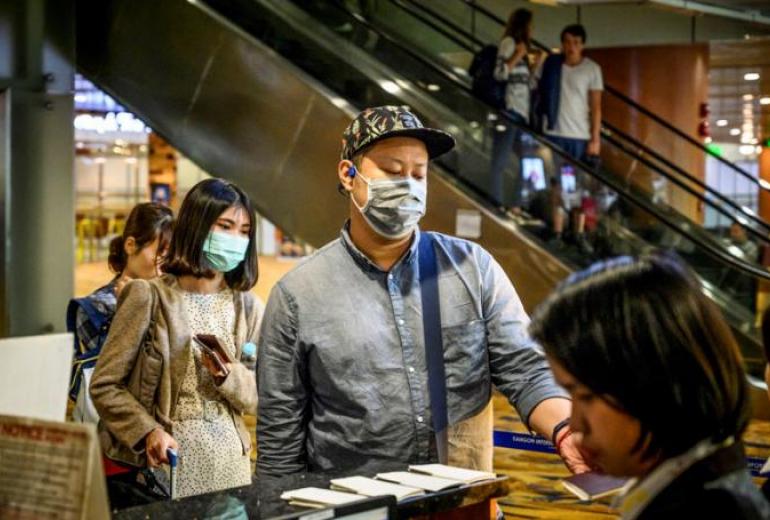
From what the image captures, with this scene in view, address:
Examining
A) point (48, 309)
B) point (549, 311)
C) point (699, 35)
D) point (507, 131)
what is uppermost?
point (699, 35)

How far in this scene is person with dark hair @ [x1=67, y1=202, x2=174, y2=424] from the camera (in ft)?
14.7

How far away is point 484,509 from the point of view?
2508mm

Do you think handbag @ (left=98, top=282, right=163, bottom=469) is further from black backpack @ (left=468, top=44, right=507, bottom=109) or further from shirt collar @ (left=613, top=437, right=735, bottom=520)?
black backpack @ (left=468, top=44, right=507, bottom=109)

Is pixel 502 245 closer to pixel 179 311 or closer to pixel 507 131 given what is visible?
pixel 507 131

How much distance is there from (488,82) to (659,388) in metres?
9.41

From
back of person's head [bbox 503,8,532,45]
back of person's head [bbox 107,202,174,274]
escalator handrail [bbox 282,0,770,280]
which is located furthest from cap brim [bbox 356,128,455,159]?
back of person's head [bbox 503,8,532,45]

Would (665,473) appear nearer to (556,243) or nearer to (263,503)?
(263,503)

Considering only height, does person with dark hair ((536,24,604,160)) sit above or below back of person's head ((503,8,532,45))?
below

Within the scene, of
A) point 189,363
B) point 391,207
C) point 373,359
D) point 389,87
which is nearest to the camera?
point 373,359

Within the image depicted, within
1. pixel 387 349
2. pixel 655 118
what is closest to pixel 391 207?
pixel 387 349

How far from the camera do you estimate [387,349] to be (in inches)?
117

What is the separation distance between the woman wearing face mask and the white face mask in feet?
3.23

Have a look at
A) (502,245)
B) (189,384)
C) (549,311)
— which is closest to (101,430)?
(189,384)

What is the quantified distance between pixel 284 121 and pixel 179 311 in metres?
6.48
